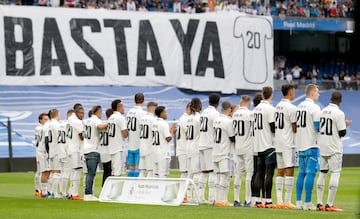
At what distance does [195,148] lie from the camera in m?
22.6

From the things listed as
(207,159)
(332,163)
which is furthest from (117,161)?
(332,163)

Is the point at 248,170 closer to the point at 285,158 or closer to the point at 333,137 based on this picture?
the point at 285,158

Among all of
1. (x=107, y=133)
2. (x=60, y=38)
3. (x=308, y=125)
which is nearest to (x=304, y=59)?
(x=60, y=38)

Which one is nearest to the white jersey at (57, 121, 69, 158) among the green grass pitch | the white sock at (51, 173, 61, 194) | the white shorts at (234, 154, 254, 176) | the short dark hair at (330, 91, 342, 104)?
the white sock at (51, 173, 61, 194)

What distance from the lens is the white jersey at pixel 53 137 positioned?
2595 centimetres

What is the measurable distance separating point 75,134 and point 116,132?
1563 millimetres

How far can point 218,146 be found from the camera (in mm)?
21609

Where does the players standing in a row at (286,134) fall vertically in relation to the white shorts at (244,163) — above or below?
above

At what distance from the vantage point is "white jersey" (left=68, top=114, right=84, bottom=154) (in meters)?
24.9

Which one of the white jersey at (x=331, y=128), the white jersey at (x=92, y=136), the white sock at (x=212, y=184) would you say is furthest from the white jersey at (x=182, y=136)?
the white jersey at (x=331, y=128)

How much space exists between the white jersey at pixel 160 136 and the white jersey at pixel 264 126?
11.5 feet

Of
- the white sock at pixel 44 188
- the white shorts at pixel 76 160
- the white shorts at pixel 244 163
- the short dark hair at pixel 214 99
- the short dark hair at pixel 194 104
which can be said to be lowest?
the white sock at pixel 44 188

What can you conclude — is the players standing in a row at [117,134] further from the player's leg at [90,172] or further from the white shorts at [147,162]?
the white shorts at [147,162]

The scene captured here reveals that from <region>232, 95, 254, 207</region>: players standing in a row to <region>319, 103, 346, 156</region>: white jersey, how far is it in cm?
211
